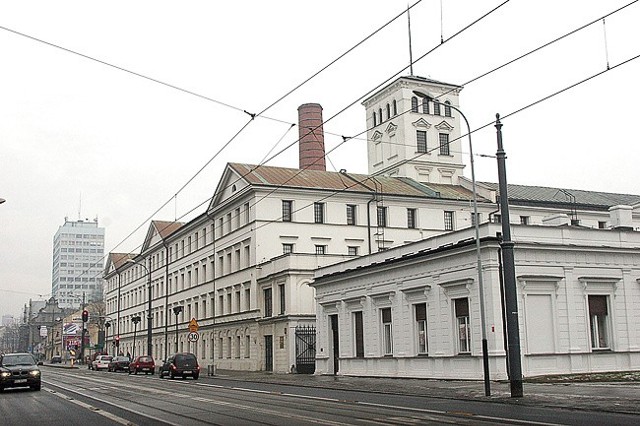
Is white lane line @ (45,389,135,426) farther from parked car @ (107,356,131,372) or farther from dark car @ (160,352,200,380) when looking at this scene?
parked car @ (107,356,131,372)

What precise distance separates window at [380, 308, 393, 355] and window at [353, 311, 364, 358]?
7.18 feet

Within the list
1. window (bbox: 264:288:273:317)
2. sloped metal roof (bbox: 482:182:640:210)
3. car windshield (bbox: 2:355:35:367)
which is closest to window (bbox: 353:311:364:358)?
window (bbox: 264:288:273:317)

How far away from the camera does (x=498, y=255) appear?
31562 millimetres

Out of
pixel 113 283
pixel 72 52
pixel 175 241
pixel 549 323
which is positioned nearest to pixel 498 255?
pixel 549 323

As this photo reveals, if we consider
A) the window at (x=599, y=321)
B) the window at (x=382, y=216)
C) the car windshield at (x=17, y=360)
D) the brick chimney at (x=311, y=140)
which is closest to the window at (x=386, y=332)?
the window at (x=599, y=321)

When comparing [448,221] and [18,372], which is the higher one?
[448,221]

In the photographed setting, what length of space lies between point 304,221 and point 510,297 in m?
36.1

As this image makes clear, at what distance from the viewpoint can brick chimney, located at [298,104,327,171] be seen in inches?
2849

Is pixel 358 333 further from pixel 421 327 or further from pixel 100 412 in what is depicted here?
pixel 100 412

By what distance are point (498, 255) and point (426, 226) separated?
30534 millimetres

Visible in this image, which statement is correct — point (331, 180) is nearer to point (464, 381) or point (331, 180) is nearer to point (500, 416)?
point (464, 381)

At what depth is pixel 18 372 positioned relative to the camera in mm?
31625

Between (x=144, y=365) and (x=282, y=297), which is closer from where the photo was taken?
(x=282, y=297)

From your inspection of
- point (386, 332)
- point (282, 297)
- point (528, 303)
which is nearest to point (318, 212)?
point (282, 297)
